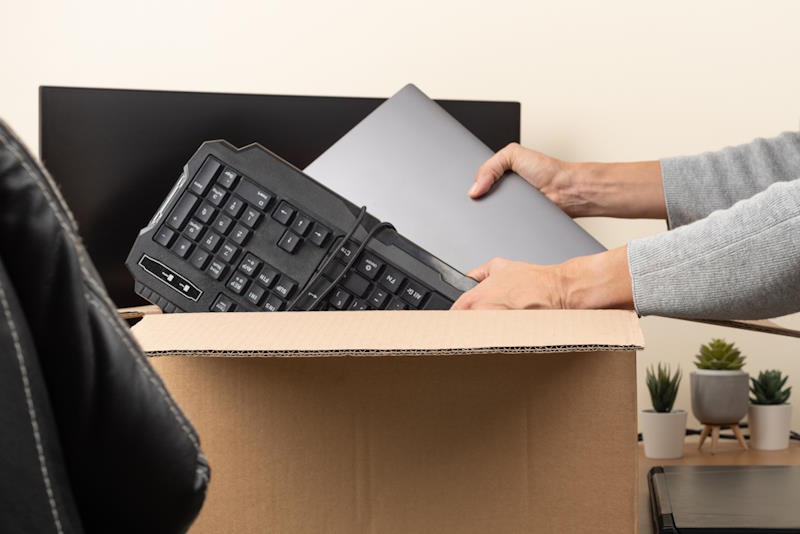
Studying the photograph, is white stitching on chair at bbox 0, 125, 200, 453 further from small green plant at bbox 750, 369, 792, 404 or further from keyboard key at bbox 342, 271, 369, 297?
small green plant at bbox 750, 369, 792, 404

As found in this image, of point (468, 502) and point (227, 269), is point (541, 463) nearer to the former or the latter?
point (468, 502)

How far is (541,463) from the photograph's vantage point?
1.56 ft

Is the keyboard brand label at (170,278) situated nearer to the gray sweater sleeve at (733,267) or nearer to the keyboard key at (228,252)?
the keyboard key at (228,252)

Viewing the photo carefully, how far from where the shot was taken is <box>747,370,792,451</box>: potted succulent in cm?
114

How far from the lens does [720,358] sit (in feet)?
3.76

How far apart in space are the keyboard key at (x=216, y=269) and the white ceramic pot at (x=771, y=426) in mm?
803

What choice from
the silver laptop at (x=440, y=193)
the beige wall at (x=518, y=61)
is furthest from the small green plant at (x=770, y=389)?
the silver laptop at (x=440, y=193)

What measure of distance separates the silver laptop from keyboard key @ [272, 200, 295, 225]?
109mm

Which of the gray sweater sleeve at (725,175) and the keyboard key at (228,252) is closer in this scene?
the keyboard key at (228,252)

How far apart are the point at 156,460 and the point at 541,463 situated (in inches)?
11.8

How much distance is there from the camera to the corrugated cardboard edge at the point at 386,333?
1.24ft

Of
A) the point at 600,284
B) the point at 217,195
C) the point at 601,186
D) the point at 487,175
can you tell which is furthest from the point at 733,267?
the point at 601,186

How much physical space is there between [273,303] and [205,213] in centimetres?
10

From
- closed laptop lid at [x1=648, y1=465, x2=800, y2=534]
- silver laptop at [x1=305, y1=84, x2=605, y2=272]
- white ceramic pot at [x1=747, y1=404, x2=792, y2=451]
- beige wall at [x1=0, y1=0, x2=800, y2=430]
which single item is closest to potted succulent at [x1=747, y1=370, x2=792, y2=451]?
white ceramic pot at [x1=747, y1=404, x2=792, y2=451]
